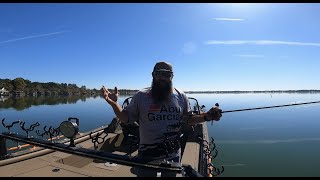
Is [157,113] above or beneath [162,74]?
beneath

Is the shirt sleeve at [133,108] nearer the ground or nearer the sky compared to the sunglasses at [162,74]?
nearer the ground

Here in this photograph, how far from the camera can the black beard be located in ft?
9.86

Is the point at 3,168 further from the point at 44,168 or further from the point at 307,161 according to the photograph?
the point at 307,161

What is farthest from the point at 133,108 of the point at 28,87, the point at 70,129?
the point at 28,87

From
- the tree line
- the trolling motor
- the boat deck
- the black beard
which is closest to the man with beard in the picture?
the black beard

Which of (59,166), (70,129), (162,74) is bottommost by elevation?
(59,166)

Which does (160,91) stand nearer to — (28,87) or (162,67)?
(162,67)

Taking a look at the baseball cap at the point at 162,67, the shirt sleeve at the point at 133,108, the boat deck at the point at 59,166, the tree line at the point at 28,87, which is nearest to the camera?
the baseball cap at the point at 162,67

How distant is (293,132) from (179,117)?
106 ft

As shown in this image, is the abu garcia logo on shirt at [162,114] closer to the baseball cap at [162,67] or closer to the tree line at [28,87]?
the baseball cap at [162,67]

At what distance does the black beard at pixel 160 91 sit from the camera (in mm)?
3006

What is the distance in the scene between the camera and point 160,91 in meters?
3.01

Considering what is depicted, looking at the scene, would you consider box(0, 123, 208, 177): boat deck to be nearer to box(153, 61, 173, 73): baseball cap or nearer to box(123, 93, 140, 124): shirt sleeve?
box(123, 93, 140, 124): shirt sleeve

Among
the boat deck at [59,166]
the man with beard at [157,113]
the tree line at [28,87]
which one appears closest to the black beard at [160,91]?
the man with beard at [157,113]
